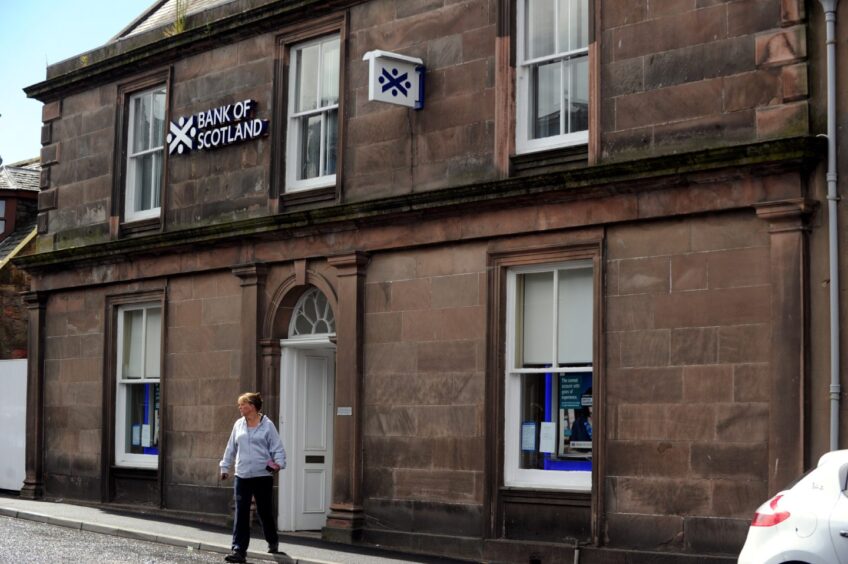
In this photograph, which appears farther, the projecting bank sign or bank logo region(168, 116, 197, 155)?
bank logo region(168, 116, 197, 155)

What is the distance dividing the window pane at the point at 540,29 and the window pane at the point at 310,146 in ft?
13.3

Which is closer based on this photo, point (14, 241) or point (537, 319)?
point (537, 319)

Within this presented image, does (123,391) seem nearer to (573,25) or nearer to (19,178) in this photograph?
(573,25)

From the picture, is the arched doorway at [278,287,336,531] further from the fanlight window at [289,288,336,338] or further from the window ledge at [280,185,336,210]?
the window ledge at [280,185,336,210]

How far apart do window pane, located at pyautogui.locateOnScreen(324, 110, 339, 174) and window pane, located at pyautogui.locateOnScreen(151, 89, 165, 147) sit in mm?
4123

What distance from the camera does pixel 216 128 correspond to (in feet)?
69.6

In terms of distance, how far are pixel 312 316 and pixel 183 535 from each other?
11.8 feet

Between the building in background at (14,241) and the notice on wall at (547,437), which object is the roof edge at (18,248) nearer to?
the building in background at (14,241)

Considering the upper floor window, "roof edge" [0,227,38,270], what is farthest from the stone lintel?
"roof edge" [0,227,38,270]

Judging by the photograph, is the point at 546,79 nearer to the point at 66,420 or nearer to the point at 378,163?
the point at 378,163

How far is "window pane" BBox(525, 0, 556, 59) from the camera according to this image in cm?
1664

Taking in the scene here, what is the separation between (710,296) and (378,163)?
5527 mm

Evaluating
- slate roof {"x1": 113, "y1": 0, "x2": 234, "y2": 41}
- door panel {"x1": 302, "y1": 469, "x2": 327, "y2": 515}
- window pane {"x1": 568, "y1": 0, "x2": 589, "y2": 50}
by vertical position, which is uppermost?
slate roof {"x1": 113, "y1": 0, "x2": 234, "y2": 41}

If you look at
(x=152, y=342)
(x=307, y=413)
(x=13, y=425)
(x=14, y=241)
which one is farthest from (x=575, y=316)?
(x=14, y=241)
